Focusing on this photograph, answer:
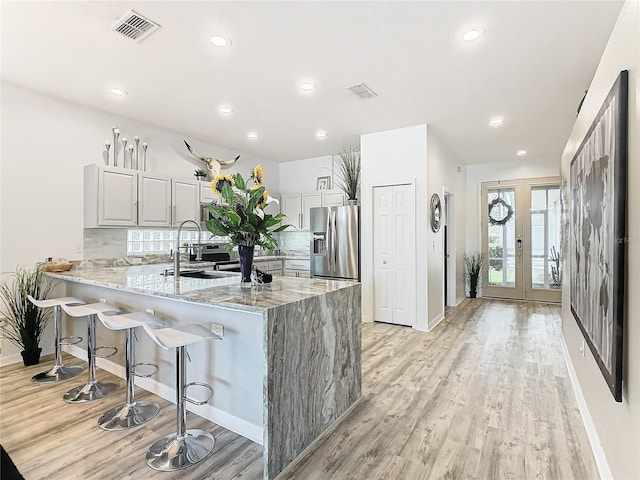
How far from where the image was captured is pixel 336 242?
536 centimetres

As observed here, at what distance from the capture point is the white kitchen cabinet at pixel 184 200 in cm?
465

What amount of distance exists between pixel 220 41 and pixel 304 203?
391cm

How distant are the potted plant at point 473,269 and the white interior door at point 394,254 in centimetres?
305

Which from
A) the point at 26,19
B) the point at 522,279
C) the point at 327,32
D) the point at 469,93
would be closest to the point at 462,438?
the point at 327,32

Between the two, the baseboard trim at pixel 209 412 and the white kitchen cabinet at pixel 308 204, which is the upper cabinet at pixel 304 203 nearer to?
the white kitchen cabinet at pixel 308 204

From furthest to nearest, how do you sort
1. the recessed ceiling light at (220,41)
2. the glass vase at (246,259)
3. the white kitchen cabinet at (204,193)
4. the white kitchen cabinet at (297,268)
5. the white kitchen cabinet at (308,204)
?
the white kitchen cabinet at (297,268) < the white kitchen cabinet at (308,204) < the white kitchen cabinet at (204,193) < the recessed ceiling light at (220,41) < the glass vase at (246,259)

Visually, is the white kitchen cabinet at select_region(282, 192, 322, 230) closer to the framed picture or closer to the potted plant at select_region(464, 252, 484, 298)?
the framed picture

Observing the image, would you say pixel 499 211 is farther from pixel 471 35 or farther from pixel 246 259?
pixel 246 259

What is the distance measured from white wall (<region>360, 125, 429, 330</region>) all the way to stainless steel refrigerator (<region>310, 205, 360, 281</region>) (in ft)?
0.55

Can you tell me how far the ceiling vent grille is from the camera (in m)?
3.34

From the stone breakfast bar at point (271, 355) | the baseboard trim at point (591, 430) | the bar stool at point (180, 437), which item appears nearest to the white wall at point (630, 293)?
the baseboard trim at point (591, 430)

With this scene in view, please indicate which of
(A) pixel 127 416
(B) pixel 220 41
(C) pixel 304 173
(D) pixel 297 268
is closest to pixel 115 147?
(B) pixel 220 41

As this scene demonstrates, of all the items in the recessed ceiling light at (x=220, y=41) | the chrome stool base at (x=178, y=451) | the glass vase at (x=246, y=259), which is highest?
the recessed ceiling light at (x=220, y=41)

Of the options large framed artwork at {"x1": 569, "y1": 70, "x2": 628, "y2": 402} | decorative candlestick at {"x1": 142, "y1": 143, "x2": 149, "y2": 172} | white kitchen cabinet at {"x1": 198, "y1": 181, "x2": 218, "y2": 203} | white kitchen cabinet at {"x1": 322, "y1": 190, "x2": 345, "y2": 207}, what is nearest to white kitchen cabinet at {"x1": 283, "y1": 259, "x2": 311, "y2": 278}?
white kitchen cabinet at {"x1": 322, "y1": 190, "x2": 345, "y2": 207}
